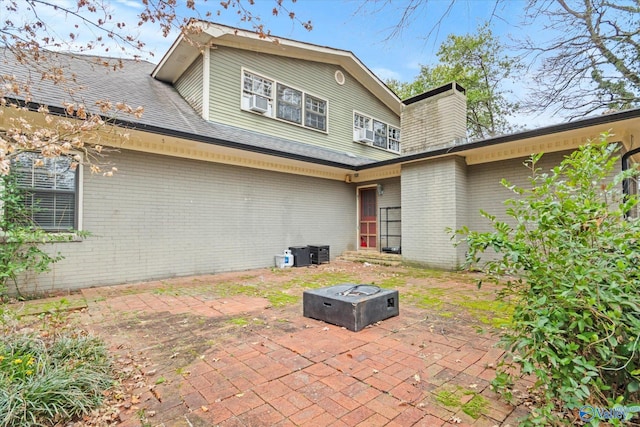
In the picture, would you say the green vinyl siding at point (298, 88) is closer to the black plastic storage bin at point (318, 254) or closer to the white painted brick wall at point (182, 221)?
the white painted brick wall at point (182, 221)

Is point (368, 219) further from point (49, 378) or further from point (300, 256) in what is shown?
point (49, 378)

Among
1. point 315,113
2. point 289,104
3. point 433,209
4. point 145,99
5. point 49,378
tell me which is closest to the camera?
point 49,378

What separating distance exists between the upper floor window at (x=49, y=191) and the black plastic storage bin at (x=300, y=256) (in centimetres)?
499

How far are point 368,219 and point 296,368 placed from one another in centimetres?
856

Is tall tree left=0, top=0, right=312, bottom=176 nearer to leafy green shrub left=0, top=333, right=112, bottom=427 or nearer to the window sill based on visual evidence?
leafy green shrub left=0, top=333, right=112, bottom=427

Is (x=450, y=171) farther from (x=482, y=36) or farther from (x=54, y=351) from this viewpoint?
(x=482, y=36)

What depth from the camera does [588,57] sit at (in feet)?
23.9

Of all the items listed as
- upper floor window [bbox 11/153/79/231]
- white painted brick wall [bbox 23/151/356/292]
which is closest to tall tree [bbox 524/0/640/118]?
white painted brick wall [bbox 23/151/356/292]

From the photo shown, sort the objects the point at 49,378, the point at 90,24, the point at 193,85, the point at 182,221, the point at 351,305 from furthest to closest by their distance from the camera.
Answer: the point at 193,85
the point at 182,221
the point at 351,305
the point at 90,24
the point at 49,378

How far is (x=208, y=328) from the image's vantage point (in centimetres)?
361

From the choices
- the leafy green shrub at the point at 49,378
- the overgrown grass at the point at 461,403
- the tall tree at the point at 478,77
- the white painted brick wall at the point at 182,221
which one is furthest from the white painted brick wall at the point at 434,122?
the tall tree at the point at 478,77

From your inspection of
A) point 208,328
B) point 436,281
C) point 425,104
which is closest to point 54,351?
point 208,328

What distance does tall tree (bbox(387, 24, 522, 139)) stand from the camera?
55.3 feet

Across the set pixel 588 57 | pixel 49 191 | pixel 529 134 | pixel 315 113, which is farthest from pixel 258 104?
pixel 588 57
